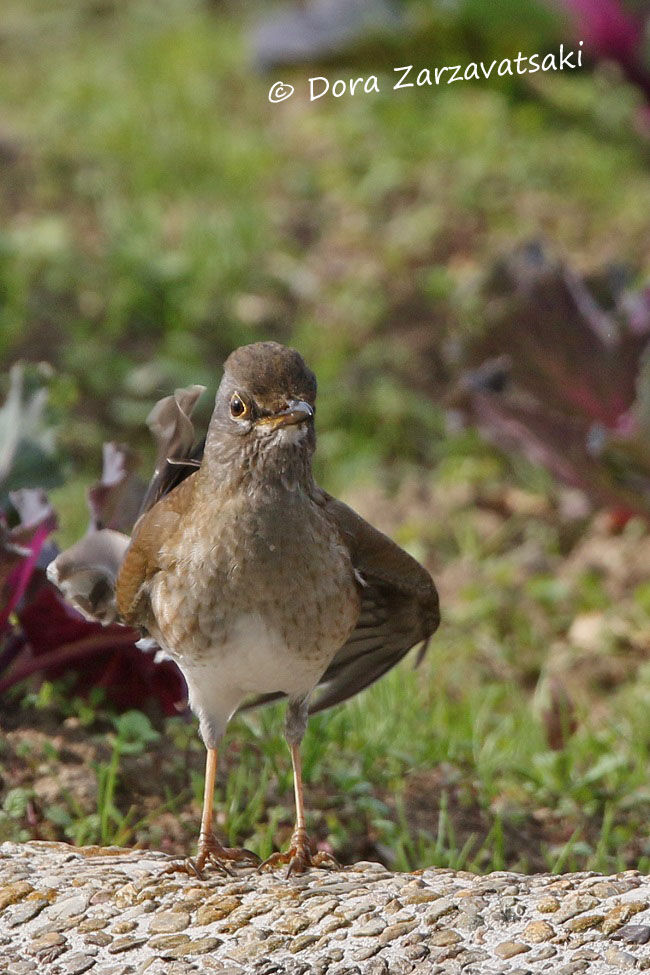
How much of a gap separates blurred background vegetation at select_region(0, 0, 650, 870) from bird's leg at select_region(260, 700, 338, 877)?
0.36 metres

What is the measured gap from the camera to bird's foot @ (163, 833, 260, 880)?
3.20 m

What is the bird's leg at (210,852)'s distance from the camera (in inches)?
126

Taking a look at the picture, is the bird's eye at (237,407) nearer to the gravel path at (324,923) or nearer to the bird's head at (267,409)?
the bird's head at (267,409)

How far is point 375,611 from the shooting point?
11.9ft

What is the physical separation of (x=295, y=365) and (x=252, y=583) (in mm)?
464

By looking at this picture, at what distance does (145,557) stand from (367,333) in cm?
379

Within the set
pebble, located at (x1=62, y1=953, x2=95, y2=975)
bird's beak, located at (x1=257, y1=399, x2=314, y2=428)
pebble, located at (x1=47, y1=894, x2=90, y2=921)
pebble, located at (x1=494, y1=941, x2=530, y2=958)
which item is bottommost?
pebble, located at (x1=494, y1=941, x2=530, y2=958)

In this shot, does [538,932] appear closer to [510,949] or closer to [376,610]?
[510,949]

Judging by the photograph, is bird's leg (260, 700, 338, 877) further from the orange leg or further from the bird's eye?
the bird's eye

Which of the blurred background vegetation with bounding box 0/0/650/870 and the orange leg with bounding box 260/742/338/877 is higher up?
the blurred background vegetation with bounding box 0/0/650/870

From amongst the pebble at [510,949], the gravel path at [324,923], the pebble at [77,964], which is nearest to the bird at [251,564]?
the gravel path at [324,923]

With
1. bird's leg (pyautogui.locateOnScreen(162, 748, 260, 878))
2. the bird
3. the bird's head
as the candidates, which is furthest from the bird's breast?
bird's leg (pyautogui.locateOnScreen(162, 748, 260, 878))

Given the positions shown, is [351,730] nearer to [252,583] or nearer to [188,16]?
[252,583]

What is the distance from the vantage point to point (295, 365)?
9.65ft
